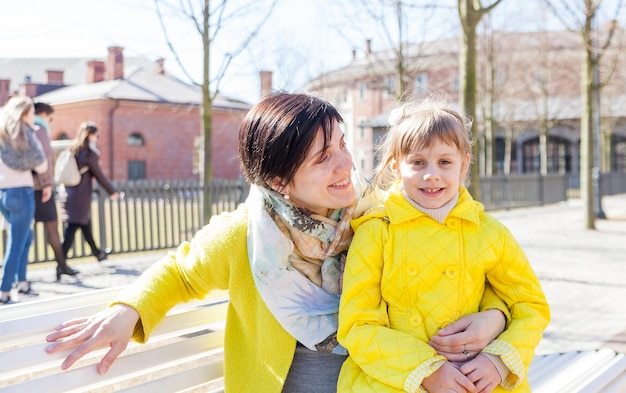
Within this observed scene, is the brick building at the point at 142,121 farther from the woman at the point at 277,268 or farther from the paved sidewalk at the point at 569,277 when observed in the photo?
the woman at the point at 277,268

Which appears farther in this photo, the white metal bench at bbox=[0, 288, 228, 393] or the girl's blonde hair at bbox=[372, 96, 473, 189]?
the girl's blonde hair at bbox=[372, 96, 473, 189]

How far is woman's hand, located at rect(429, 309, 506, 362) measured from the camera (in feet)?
5.99

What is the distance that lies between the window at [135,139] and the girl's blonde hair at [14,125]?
99.3 feet

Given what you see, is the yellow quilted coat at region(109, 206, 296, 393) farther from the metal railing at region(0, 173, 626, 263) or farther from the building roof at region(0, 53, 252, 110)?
the building roof at region(0, 53, 252, 110)

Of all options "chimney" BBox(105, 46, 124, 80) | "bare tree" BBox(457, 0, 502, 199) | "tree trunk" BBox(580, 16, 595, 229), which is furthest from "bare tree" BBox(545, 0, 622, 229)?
"chimney" BBox(105, 46, 124, 80)

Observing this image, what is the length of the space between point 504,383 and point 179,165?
121ft

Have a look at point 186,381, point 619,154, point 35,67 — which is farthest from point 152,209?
point 35,67

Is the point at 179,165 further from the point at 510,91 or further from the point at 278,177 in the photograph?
the point at 278,177

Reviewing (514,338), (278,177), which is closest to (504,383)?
(514,338)

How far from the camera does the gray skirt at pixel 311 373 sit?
6.46 ft

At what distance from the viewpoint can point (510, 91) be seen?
30875mm

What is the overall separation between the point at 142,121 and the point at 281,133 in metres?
35.4

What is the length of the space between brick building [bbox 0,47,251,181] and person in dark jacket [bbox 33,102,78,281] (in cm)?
2482

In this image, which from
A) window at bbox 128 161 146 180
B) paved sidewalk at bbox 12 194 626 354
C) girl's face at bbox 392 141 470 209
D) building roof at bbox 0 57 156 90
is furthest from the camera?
building roof at bbox 0 57 156 90
